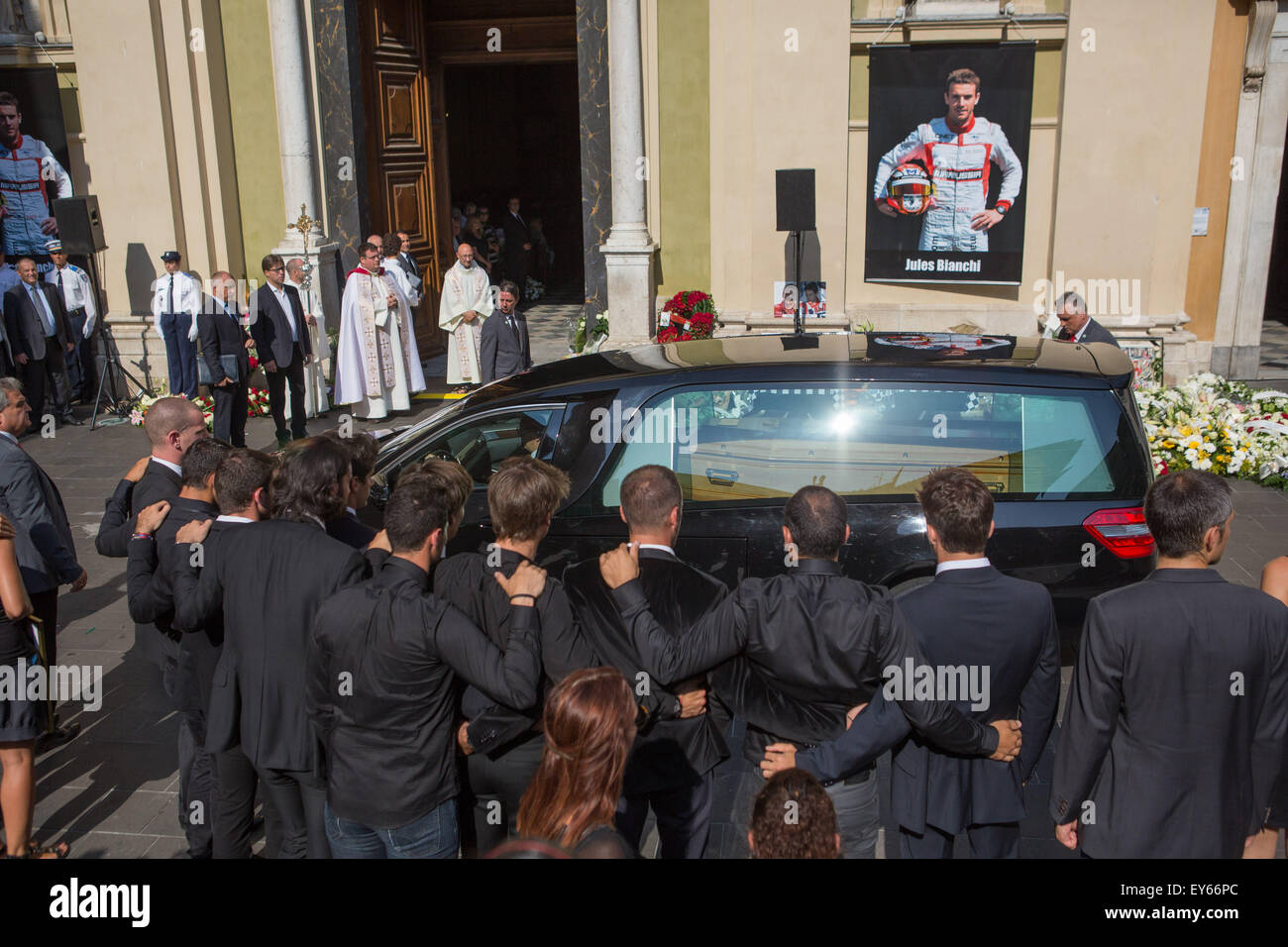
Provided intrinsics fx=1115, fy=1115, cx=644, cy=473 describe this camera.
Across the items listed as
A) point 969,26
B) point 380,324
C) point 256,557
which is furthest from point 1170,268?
point 256,557

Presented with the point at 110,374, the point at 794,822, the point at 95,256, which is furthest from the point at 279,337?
the point at 794,822

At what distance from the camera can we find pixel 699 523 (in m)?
5.50

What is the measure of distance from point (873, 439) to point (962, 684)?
2.21m

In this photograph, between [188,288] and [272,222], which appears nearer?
[188,288]

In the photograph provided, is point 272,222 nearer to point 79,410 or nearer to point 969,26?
point 79,410

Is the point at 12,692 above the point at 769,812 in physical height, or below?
below

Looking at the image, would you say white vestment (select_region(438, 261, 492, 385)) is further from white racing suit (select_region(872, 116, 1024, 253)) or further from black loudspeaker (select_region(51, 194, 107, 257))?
white racing suit (select_region(872, 116, 1024, 253))

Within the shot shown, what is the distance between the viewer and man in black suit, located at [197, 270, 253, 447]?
10625 millimetres

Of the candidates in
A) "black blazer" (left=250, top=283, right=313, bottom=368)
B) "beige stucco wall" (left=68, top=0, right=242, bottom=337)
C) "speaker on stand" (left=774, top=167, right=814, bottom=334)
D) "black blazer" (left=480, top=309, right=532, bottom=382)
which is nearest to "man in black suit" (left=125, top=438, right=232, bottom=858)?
"black blazer" (left=480, top=309, right=532, bottom=382)

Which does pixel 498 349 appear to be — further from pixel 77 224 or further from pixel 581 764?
pixel 581 764

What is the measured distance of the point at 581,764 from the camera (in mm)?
2725

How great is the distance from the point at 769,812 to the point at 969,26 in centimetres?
1197
